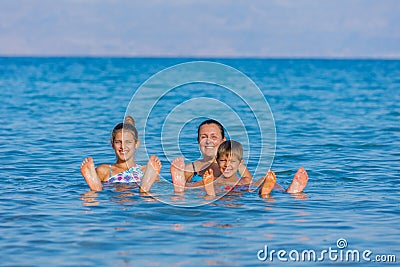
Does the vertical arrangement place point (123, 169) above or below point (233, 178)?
above

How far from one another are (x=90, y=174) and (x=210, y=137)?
191 centimetres

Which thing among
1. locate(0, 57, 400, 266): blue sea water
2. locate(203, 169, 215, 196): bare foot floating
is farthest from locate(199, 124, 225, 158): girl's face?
locate(203, 169, 215, 196): bare foot floating

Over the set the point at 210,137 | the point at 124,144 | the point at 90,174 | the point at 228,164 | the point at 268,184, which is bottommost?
the point at 268,184

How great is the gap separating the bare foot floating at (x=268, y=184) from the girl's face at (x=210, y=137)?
1.09 meters

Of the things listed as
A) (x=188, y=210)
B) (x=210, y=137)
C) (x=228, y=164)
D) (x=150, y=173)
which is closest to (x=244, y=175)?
(x=228, y=164)

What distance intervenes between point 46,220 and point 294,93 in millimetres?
33119

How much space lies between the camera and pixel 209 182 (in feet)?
33.9

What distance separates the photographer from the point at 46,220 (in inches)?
365

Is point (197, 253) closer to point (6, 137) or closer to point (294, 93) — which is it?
point (6, 137)

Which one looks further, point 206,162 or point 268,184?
point 206,162

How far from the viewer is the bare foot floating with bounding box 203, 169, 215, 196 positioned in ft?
33.5
